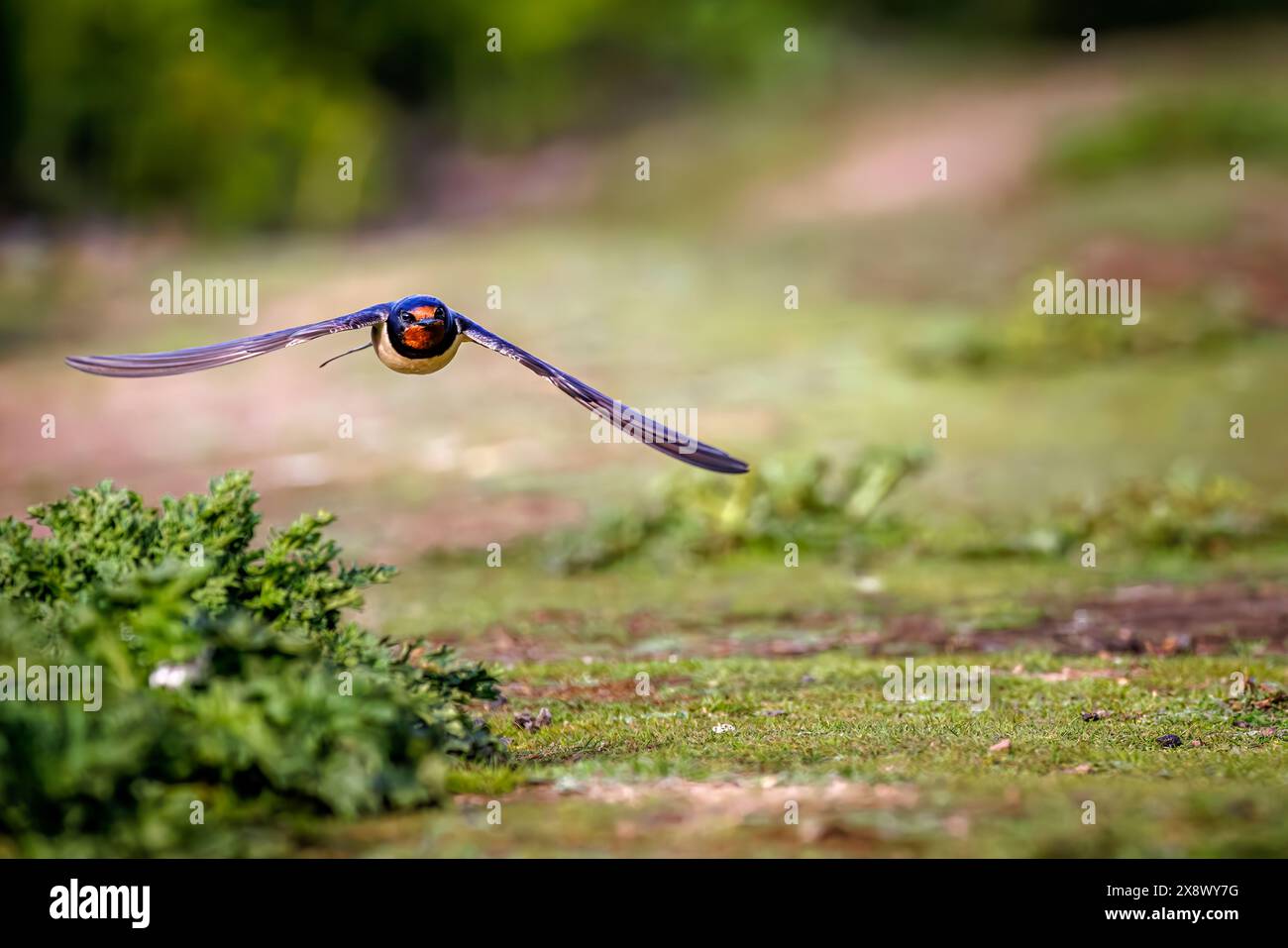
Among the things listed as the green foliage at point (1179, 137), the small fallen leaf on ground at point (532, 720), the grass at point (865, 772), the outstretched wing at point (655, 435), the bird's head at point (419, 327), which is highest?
the green foliage at point (1179, 137)

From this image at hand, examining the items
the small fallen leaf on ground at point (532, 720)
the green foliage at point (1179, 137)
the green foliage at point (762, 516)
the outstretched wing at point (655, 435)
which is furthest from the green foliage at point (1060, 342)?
the outstretched wing at point (655, 435)

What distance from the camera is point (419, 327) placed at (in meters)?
5.95

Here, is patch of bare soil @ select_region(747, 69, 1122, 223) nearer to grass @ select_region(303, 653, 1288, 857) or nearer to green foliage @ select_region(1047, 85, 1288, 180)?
green foliage @ select_region(1047, 85, 1288, 180)

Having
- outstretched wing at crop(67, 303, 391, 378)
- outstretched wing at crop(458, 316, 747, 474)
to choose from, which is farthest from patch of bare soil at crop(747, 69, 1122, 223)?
outstretched wing at crop(67, 303, 391, 378)

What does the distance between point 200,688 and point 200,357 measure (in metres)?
1.40

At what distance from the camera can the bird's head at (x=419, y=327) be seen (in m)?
5.96

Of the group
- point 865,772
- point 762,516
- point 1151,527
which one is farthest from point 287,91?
point 865,772

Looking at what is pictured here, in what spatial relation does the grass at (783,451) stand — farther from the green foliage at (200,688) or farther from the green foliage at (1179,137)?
the green foliage at (200,688)

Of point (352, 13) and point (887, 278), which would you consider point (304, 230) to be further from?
point (887, 278)

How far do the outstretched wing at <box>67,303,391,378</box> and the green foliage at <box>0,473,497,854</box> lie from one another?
39cm

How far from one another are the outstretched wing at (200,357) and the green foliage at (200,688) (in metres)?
0.39

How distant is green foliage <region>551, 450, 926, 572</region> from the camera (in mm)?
10008

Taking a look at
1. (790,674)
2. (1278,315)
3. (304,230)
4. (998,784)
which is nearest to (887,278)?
(1278,315)

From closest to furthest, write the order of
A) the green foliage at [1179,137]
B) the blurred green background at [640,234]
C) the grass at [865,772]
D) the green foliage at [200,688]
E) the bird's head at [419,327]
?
the green foliage at [200,688], the grass at [865,772], the bird's head at [419,327], the blurred green background at [640,234], the green foliage at [1179,137]
